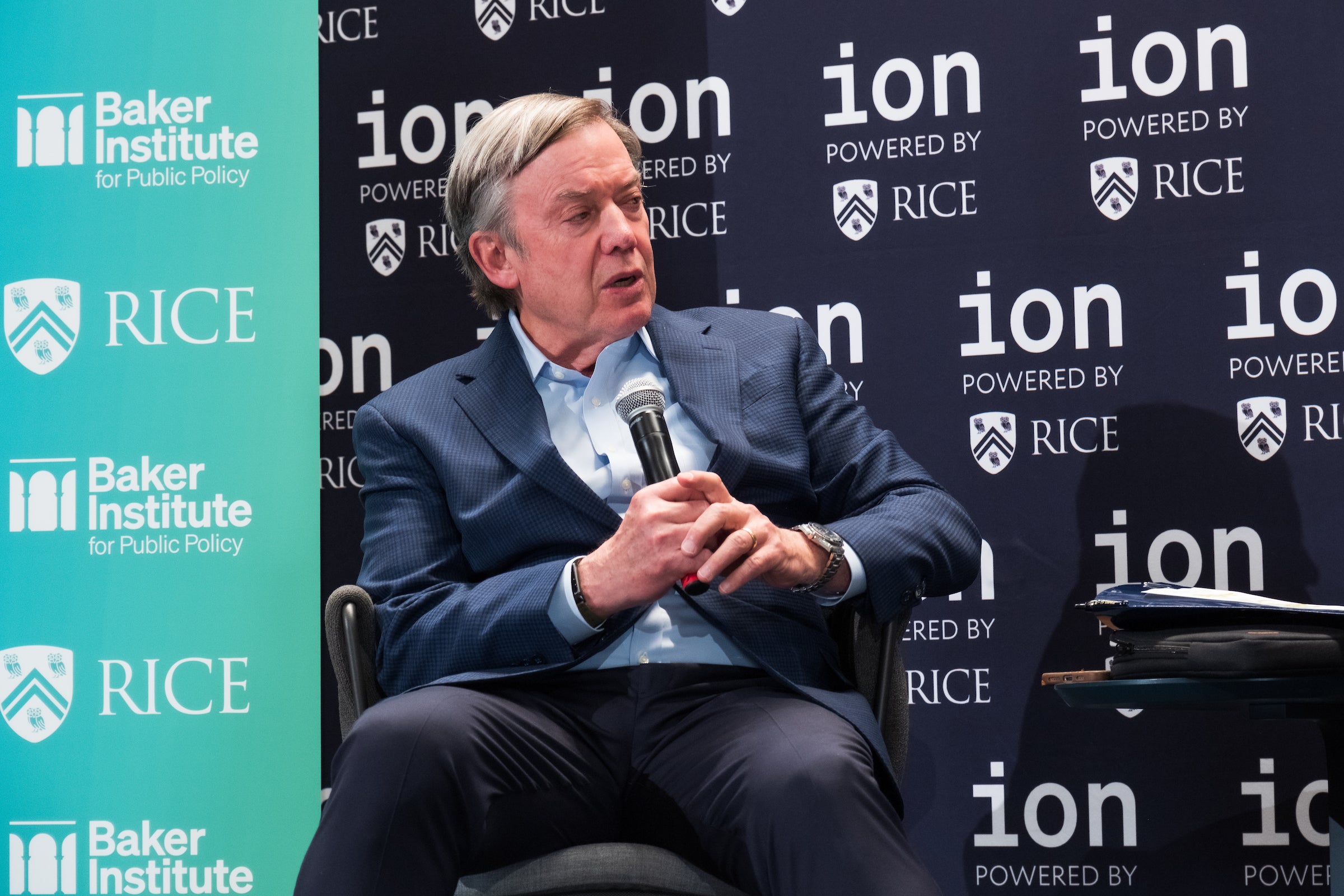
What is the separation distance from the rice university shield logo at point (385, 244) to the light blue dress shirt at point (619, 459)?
0.88m

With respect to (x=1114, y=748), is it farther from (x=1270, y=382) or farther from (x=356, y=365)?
(x=356, y=365)

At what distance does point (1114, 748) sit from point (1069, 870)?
0.28m

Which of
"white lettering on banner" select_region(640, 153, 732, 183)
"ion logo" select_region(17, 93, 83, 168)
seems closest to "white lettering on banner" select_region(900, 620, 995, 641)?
"white lettering on banner" select_region(640, 153, 732, 183)

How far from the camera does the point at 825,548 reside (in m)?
1.71

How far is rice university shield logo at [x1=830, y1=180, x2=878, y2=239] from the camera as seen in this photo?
2764mm

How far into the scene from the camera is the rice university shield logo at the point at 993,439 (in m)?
2.69

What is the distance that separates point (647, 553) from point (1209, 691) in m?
0.77

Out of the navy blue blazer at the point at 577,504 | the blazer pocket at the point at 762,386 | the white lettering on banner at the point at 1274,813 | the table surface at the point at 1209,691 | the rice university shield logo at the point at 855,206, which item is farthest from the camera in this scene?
the rice university shield logo at the point at 855,206

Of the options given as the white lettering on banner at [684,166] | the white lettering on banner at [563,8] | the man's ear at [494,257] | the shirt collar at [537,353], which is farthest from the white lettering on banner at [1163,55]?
the man's ear at [494,257]

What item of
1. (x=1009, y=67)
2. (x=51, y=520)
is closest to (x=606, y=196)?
(x=1009, y=67)

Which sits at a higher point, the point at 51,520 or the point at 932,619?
the point at 51,520

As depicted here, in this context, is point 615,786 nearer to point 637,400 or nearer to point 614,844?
point 614,844

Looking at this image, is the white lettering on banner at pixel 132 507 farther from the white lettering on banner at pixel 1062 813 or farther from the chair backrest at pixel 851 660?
the white lettering on banner at pixel 1062 813

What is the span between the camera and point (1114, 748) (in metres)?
2.61
